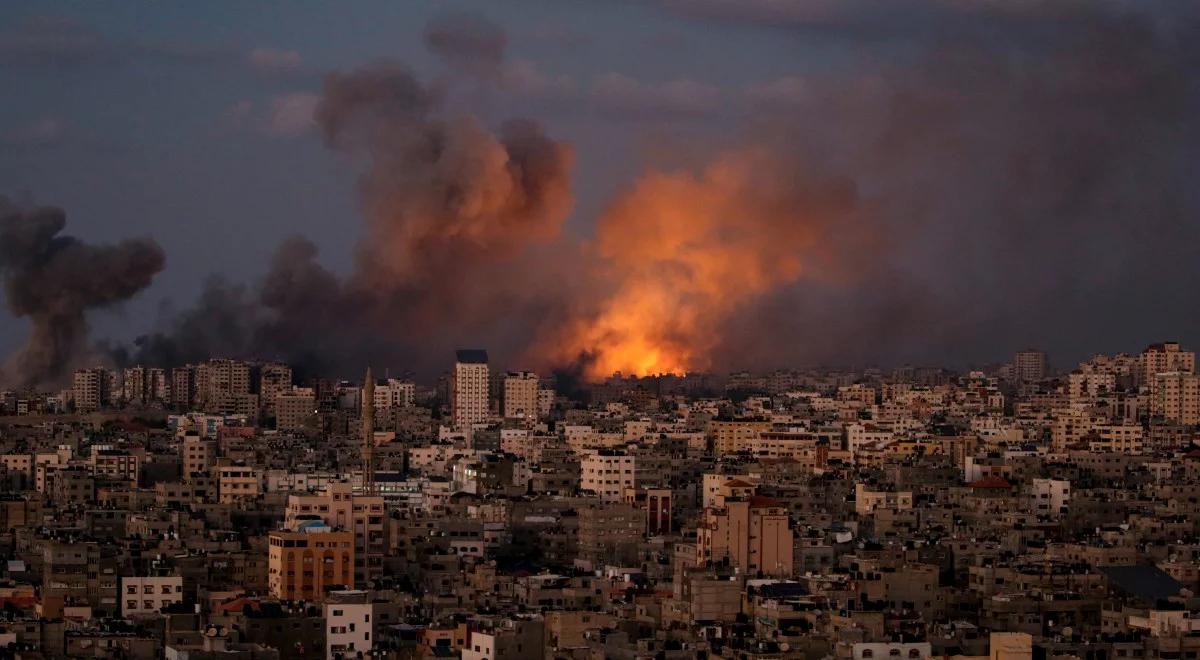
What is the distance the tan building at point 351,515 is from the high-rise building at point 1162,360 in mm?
47711

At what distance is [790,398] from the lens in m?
83.9

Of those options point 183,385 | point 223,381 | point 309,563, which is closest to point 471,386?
point 223,381

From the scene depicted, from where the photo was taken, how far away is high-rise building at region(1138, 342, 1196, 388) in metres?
82.1

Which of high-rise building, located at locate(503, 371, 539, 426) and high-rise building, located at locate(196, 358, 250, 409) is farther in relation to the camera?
high-rise building, located at locate(196, 358, 250, 409)

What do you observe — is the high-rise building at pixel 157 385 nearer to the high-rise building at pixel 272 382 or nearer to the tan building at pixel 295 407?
the high-rise building at pixel 272 382

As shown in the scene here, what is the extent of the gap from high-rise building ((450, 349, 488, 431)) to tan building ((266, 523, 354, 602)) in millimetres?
39877

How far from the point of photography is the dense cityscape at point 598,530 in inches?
1068

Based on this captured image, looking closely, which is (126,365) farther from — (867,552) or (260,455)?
(867,552)

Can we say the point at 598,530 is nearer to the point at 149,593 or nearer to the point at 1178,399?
the point at 149,593

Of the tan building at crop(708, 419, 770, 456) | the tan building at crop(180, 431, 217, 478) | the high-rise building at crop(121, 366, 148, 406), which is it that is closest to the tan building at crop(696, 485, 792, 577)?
the tan building at crop(180, 431, 217, 478)

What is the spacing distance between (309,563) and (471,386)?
1626 inches

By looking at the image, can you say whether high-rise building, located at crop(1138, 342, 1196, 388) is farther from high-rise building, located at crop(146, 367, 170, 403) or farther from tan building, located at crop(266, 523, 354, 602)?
tan building, located at crop(266, 523, 354, 602)

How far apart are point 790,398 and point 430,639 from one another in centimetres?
5743

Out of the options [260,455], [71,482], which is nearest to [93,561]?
[71,482]
